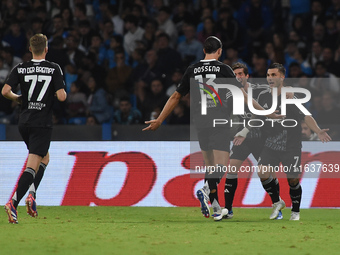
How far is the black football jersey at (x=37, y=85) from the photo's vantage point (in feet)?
23.1

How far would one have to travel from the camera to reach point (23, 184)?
6.90m

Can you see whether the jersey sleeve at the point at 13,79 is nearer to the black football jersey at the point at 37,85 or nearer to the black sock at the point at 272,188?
the black football jersey at the point at 37,85

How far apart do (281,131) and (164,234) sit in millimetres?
2399

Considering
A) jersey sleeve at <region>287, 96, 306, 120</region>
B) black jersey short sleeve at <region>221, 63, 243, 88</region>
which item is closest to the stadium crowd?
jersey sleeve at <region>287, 96, 306, 120</region>

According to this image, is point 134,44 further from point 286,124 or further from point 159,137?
point 286,124

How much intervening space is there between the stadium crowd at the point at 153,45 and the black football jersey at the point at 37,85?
4.64 m

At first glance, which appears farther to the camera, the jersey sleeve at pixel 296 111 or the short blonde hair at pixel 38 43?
the jersey sleeve at pixel 296 111

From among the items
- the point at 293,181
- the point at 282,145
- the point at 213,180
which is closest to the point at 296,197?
the point at 293,181

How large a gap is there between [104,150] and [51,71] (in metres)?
2.75

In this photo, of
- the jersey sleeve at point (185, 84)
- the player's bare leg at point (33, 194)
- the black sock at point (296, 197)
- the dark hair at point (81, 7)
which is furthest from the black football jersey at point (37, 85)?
the dark hair at point (81, 7)

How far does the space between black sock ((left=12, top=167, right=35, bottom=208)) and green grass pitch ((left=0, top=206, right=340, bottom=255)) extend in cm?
28

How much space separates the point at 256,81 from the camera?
39.8 ft

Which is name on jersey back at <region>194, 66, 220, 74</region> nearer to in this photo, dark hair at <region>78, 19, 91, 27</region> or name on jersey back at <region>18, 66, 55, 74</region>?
name on jersey back at <region>18, 66, 55, 74</region>

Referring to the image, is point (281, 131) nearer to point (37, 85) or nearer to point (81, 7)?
point (37, 85)
